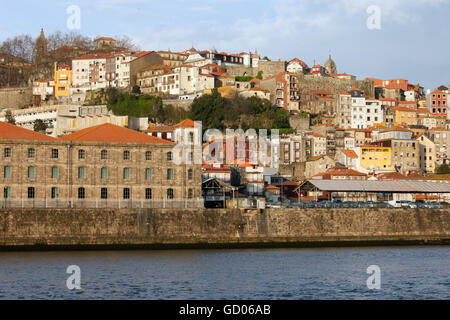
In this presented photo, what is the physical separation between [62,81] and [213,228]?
88.5 metres

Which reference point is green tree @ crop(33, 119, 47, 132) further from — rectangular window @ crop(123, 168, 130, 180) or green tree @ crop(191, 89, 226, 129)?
rectangular window @ crop(123, 168, 130, 180)

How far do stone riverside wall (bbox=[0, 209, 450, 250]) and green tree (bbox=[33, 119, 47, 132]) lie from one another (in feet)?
201

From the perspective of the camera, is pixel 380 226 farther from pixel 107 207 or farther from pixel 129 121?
pixel 129 121

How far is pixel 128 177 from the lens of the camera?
64.5m

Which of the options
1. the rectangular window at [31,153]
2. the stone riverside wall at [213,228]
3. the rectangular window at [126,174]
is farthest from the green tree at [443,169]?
the rectangular window at [31,153]

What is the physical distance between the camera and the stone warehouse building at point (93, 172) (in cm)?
6219

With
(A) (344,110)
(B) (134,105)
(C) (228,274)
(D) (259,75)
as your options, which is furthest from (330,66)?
(C) (228,274)

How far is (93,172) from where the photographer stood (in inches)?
2505

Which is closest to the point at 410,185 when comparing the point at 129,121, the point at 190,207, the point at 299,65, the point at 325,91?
the point at 190,207

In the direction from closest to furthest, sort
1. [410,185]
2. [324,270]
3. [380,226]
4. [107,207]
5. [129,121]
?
[324,270], [107,207], [380,226], [410,185], [129,121]

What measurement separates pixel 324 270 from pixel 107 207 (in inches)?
819

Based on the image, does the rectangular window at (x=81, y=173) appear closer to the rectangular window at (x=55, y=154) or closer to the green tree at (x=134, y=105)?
the rectangular window at (x=55, y=154)

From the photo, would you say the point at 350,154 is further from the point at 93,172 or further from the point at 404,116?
the point at 93,172
